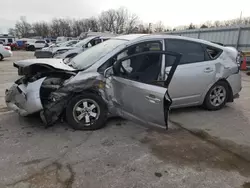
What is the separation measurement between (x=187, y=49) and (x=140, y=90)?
171 cm

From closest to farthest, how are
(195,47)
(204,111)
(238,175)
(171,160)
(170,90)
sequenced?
1. (238,175)
2. (171,160)
3. (170,90)
4. (195,47)
5. (204,111)

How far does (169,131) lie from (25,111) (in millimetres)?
2443

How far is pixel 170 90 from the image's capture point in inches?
167

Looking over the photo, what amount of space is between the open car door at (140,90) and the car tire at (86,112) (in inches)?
9.2

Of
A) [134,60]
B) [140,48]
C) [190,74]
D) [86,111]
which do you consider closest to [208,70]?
[190,74]

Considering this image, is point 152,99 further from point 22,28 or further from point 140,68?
point 22,28

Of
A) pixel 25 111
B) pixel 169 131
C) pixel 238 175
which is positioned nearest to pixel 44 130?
pixel 25 111

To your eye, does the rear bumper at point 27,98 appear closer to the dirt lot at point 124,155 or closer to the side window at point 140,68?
the dirt lot at point 124,155

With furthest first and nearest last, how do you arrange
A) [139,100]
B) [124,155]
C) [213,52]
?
1. [213,52]
2. [139,100]
3. [124,155]

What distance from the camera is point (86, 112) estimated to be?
3736mm

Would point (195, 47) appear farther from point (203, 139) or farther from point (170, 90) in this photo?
point (203, 139)

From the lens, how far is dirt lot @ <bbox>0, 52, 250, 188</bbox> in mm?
2518

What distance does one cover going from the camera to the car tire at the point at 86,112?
144 inches

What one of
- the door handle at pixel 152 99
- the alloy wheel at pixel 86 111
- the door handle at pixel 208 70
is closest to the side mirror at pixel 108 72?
the alloy wheel at pixel 86 111
